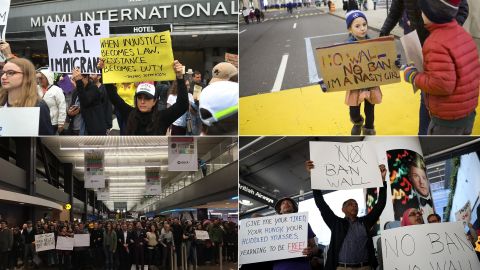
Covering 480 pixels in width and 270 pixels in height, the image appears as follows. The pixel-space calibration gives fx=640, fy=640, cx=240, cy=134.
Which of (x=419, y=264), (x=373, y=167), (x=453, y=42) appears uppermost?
(x=453, y=42)

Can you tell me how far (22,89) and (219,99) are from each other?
1577 mm

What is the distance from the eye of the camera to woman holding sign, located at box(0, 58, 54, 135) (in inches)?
200

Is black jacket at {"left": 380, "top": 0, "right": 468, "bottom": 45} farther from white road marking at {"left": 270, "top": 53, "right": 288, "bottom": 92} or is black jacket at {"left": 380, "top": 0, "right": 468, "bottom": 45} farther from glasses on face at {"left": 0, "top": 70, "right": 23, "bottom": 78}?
glasses on face at {"left": 0, "top": 70, "right": 23, "bottom": 78}

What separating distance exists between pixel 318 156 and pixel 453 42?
132 centimetres

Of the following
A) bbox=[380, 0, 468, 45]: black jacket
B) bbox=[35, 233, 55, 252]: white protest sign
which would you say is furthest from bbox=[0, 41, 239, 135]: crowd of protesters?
bbox=[380, 0, 468, 45]: black jacket

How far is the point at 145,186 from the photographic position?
5.33 m

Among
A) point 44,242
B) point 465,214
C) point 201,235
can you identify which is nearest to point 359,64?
point 465,214

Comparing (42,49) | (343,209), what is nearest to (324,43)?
(343,209)

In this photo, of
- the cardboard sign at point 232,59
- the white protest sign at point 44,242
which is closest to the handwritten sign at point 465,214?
the cardboard sign at point 232,59

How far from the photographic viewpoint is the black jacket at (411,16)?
4828 mm

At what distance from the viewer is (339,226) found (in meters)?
4.76

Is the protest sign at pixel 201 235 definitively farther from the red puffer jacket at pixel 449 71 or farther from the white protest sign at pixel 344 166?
the red puffer jacket at pixel 449 71

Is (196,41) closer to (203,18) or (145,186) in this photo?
(203,18)

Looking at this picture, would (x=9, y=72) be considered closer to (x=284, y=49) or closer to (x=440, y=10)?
(x=284, y=49)
